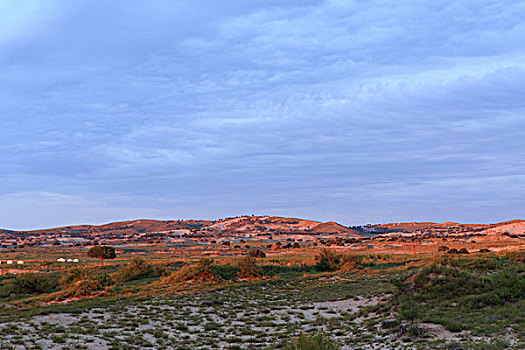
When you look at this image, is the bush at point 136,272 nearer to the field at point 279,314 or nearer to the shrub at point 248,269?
the field at point 279,314

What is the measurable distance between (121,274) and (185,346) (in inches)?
1096

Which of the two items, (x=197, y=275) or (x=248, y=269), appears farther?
(x=248, y=269)

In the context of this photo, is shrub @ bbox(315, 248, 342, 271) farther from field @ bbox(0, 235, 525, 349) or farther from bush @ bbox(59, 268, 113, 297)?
bush @ bbox(59, 268, 113, 297)

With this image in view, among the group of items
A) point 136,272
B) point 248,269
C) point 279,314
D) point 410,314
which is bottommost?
point 279,314

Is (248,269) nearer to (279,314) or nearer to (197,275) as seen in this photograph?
(197,275)

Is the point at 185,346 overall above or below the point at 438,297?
below

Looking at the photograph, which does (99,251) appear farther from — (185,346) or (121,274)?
(185,346)

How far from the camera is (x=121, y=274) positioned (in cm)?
4344

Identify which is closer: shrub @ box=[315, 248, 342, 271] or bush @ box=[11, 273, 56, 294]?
bush @ box=[11, 273, 56, 294]

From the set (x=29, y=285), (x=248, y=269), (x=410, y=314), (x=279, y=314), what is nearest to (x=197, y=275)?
(x=248, y=269)

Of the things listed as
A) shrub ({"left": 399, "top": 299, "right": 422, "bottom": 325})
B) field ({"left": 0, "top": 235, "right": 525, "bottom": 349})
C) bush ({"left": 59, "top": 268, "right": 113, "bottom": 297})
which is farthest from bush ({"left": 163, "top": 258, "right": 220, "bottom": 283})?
shrub ({"left": 399, "top": 299, "right": 422, "bottom": 325})

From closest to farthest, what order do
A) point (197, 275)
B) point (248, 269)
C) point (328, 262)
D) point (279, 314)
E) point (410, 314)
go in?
point (410, 314), point (279, 314), point (197, 275), point (248, 269), point (328, 262)

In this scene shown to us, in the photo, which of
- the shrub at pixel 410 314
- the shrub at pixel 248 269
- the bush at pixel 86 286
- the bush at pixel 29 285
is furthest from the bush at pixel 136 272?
the shrub at pixel 410 314

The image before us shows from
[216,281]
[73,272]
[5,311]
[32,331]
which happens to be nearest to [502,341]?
[32,331]
